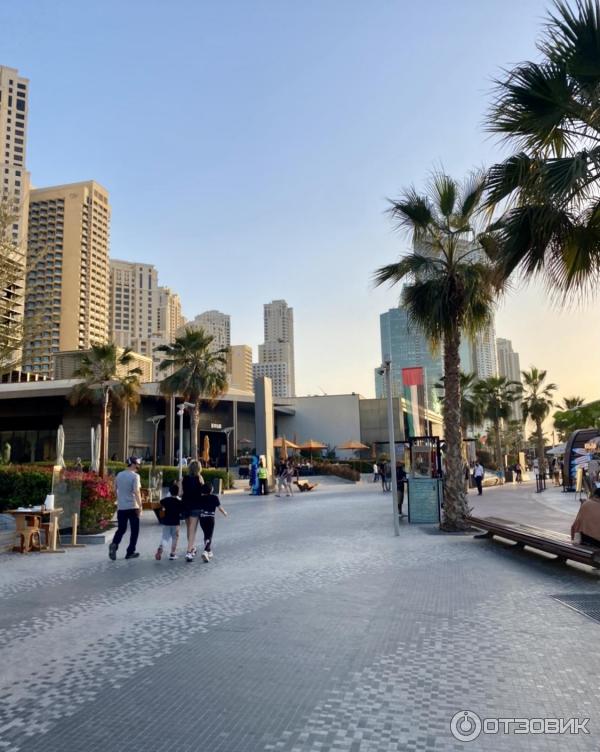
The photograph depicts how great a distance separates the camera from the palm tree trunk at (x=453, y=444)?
12.9 meters

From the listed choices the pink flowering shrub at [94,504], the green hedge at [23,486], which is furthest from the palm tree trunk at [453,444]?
the green hedge at [23,486]

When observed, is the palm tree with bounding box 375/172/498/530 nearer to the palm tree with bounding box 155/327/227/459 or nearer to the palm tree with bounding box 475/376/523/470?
the palm tree with bounding box 155/327/227/459

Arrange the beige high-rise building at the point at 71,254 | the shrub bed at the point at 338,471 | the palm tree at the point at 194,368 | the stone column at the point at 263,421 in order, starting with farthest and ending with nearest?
the beige high-rise building at the point at 71,254
the shrub bed at the point at 338,471
the palm tree at the point at 194,368
the stone column at the point at 263,421

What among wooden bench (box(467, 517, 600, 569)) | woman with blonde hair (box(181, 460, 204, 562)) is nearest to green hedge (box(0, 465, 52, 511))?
woman with blonde hair (box(181, 460, 204, 562))

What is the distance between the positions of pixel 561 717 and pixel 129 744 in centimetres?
247

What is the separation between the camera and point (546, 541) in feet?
27.6

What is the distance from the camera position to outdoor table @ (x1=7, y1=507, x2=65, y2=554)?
35.4ft

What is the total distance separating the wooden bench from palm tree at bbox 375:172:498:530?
1.98m

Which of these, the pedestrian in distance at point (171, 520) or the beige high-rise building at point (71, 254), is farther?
the beige high-rise building at point (71, 254)

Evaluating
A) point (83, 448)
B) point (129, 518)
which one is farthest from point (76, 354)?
point (129, 518)

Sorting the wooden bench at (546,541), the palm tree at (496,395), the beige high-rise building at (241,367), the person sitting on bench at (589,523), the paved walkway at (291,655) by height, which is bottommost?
the paved walkway at (291,655)

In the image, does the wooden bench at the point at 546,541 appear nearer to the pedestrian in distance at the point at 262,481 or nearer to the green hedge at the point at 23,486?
the green hedge at the point at 23,486

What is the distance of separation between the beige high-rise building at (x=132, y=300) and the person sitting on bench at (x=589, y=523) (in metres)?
163

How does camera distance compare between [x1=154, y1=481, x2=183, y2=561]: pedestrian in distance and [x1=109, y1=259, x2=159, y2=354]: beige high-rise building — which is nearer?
[x1=154, y1=481, x2=183, y2=561]: pedestrian in distance
